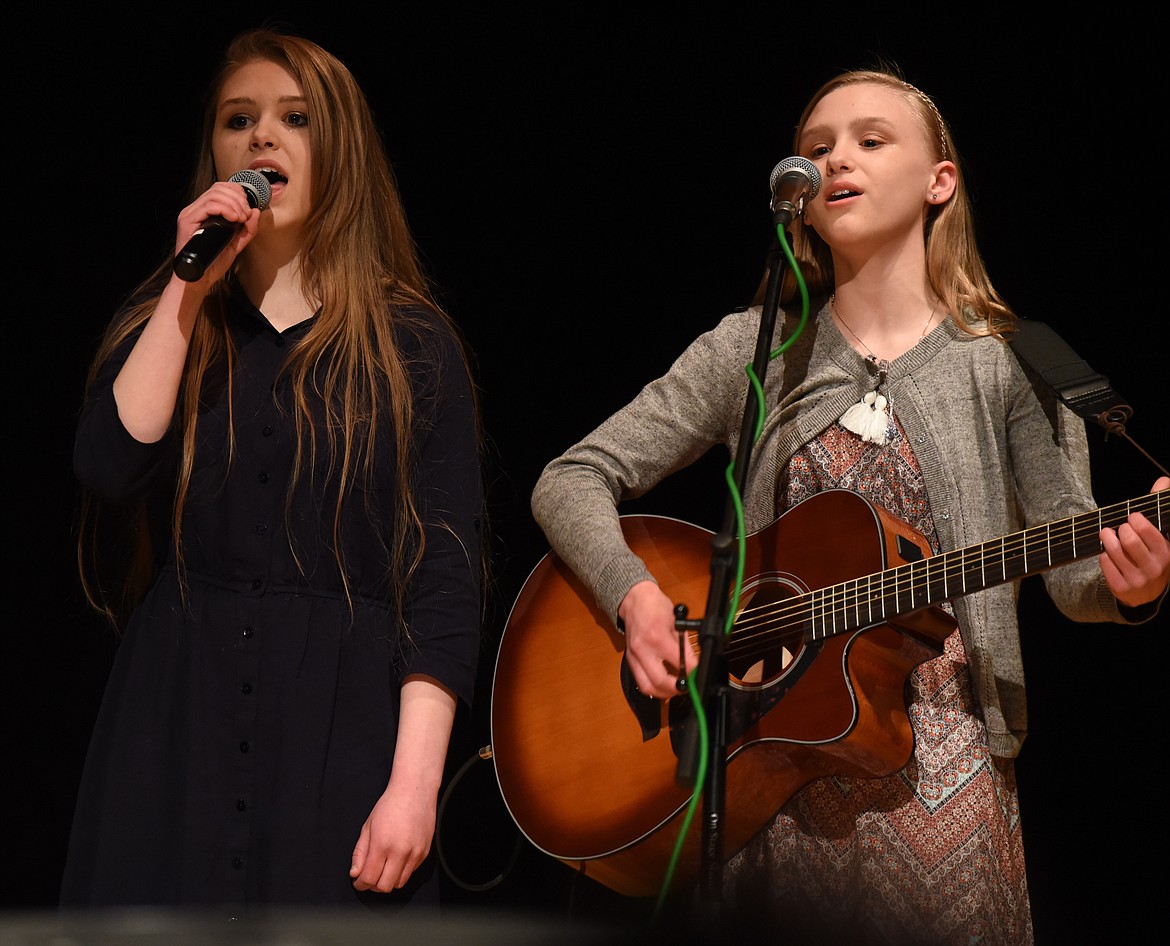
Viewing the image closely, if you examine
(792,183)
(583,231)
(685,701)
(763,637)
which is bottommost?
(685,701)

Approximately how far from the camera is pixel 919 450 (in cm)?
204

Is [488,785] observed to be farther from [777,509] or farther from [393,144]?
[393,144]

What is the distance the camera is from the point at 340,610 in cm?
199

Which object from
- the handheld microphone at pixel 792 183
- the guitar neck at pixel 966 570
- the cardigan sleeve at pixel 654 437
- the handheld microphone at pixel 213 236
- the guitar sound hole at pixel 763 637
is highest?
the handheld microphone at pixel 792 183

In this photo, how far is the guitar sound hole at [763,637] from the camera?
200 centimetres

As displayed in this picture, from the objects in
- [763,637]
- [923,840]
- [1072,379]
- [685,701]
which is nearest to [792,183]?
[1072,379]

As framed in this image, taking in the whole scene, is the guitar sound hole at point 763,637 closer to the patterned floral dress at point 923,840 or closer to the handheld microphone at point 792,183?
the patterned floral dress at point 923,840

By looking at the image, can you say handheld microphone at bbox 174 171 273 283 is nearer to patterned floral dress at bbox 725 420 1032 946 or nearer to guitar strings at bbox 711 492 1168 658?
guitar strings at bbox 711 492 1168 658

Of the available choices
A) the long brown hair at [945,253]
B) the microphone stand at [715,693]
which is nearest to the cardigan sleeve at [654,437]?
the long brown hair at [945,253]

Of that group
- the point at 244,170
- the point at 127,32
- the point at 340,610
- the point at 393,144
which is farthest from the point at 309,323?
the point at 127,32

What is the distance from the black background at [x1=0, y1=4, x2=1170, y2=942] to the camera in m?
2.70

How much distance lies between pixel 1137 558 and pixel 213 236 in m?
1.40

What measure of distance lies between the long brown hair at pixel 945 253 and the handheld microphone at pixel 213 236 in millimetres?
937

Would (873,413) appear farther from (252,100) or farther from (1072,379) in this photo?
(252,100)
